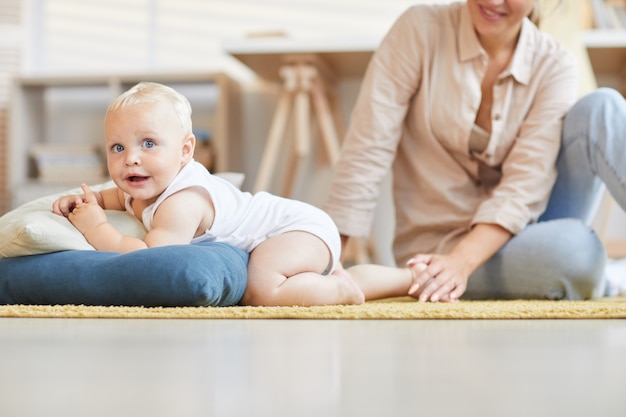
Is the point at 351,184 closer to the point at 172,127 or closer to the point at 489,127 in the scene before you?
the point at 489,127

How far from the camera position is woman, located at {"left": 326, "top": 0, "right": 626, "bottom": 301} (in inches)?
66.2

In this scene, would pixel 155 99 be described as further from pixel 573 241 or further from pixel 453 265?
pixel 573 241

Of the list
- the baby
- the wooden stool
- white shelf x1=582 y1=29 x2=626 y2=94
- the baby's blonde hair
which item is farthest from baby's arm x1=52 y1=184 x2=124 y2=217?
white shelf x1=582 y1=29 x2=626 y2=94

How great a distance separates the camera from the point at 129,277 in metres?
1.16

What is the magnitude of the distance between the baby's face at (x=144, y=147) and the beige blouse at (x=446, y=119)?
0.53m

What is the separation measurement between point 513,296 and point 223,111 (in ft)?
6.05

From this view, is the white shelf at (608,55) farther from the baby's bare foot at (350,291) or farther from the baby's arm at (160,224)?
the baby's arm at (160,224)

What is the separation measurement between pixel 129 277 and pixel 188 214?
0.58ft

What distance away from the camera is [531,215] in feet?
5.68

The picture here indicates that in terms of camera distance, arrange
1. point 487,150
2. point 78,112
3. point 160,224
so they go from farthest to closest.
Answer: point 78,112 → point 487,150 → point 160,224

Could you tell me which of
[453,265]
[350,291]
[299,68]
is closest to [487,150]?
[453,265]

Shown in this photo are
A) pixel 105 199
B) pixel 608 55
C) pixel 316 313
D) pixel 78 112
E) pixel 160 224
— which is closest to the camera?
pixel 316 313

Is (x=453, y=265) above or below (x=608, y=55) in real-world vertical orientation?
below
